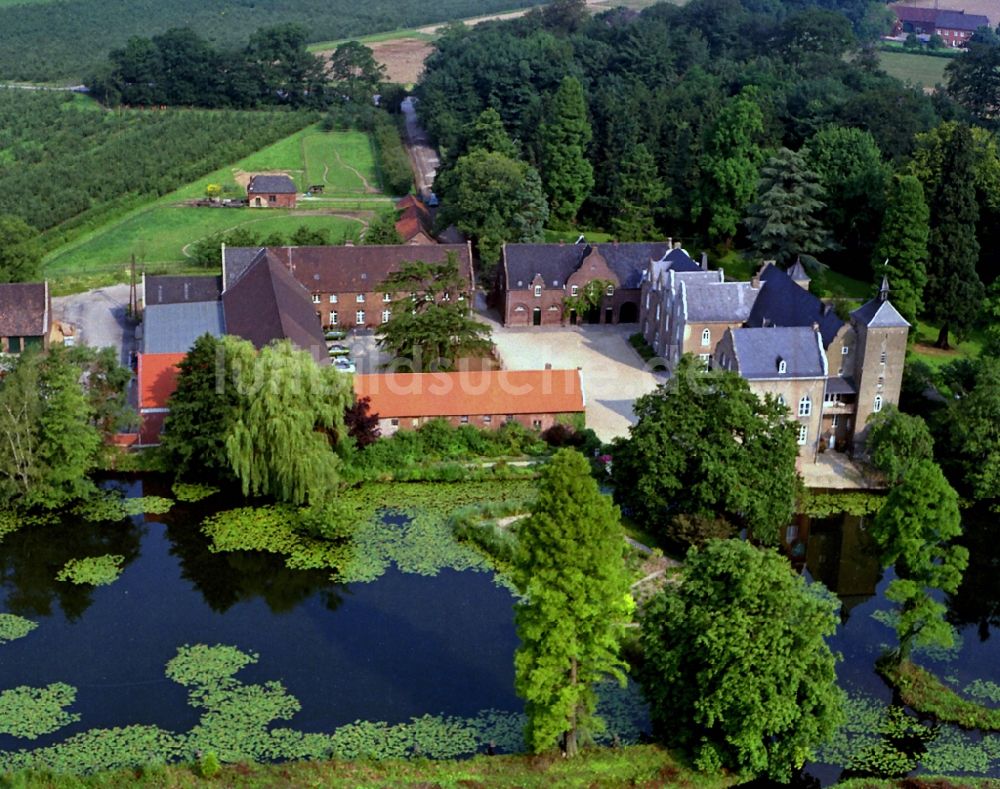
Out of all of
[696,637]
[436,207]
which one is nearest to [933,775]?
[696,637]

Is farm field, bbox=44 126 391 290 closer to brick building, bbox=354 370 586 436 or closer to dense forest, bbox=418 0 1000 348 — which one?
dense forest, bbox=418 0 1000 348

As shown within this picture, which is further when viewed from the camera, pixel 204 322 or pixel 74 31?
pixel 74 31

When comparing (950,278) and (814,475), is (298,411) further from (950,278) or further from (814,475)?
(950,278)

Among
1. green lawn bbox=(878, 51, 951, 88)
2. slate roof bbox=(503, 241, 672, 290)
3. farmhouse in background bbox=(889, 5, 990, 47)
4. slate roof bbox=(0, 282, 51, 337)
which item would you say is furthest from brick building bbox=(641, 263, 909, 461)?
farmhouse in background bbox=(889, 5, 990, 47)

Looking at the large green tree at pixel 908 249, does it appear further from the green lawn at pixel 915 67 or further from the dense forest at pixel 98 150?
the green lawn at pixel 915 67

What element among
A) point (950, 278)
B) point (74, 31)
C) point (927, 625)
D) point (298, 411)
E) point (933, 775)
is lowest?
point (933, 775)

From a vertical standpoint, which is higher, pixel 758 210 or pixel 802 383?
pixel 758 210
